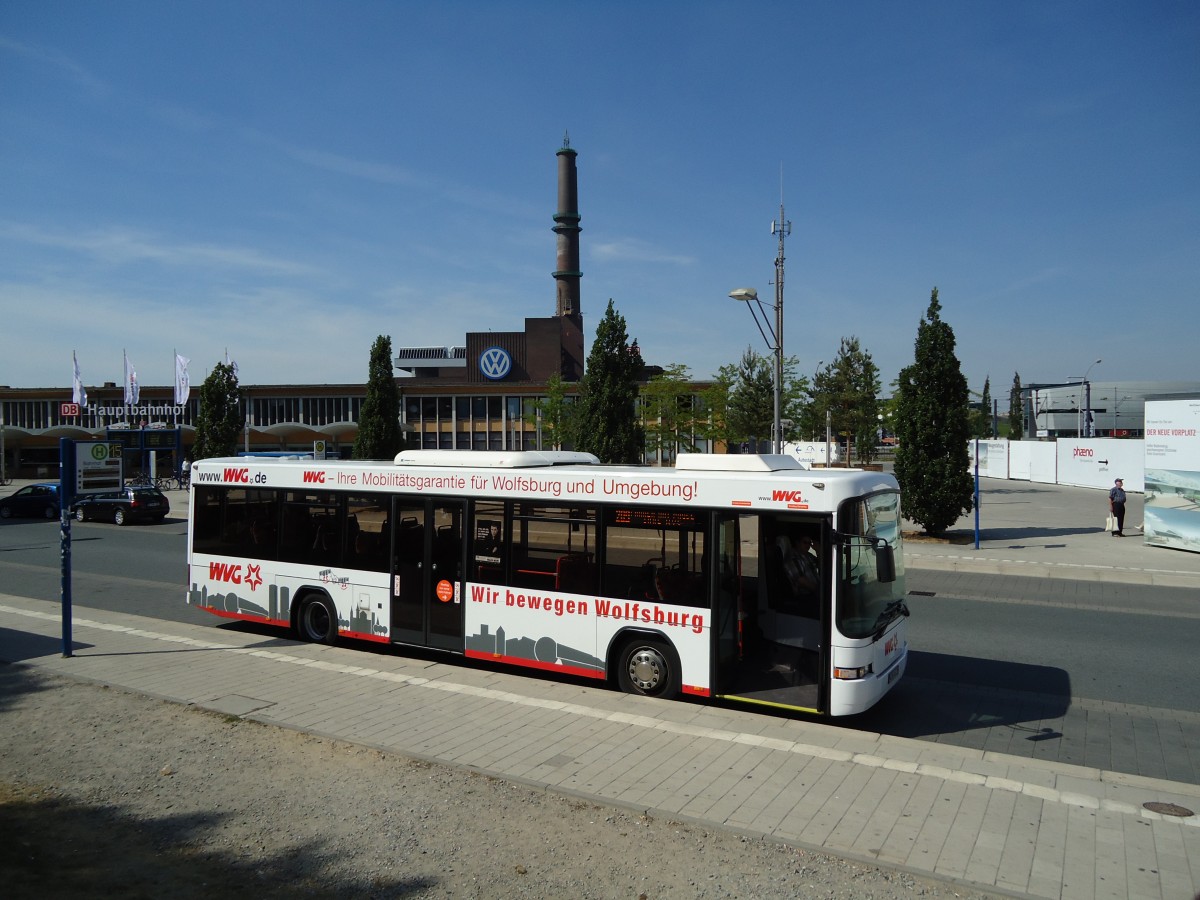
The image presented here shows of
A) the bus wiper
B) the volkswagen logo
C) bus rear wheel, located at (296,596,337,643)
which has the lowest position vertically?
bus rear wheel, located at (296,596,337,643)

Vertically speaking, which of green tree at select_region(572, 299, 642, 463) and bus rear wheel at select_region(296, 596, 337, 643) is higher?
green tree at select_region(572, 299, 642, 463)

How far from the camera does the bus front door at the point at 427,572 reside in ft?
33.0

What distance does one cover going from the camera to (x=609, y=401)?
28219mm

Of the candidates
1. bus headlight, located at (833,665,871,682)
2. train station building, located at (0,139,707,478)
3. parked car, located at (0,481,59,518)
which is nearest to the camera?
bus headlight, located at (833,665,871,682)

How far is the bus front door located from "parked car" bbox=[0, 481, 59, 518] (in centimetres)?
3053

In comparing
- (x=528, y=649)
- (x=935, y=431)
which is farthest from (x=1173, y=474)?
(x=528, y=649)

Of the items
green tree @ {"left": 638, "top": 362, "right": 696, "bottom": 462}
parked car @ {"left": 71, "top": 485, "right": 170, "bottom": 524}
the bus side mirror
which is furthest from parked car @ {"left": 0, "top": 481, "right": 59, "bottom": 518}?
the bus side mirror

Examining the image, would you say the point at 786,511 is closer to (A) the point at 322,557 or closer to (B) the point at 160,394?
(A) the point at 322,557

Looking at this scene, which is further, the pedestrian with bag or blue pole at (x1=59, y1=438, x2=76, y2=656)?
the pedestrian with bag

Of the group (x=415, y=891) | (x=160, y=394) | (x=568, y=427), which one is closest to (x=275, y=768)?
(x=415, y=891)

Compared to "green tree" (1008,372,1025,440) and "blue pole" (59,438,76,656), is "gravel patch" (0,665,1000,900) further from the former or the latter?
"green tree" (1008,372,1025,440)

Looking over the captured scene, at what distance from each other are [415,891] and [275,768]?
98.0 inches

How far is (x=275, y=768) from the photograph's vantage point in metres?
6.85

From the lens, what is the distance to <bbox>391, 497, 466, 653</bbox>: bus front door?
33.0 ft
